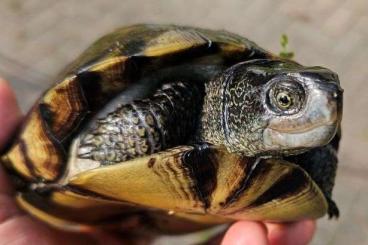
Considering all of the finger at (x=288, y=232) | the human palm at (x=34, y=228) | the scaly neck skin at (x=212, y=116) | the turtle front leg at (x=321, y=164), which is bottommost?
the finger at (x=288, y=232)

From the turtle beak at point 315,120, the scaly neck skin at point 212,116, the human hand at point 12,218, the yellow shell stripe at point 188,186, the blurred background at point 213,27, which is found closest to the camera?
the turtle beak at point 315,120

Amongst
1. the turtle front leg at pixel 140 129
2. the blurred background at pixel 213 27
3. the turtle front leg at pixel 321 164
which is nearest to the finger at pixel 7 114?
the turtle front leg at pixel 140 129

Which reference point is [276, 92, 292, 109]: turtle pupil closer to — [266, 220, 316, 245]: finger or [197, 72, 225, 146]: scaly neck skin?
[197, 72, 225, 146]: scaly neck skin

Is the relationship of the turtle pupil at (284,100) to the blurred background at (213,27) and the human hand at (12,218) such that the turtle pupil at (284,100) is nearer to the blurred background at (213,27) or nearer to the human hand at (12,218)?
the human hand at (12,218)

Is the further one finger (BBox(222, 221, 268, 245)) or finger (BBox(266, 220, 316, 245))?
finger (BBox(266, 220, 316, 245))

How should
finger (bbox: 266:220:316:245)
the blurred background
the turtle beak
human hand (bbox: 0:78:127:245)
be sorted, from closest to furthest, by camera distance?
the turtle beak
human hand (bbox: 0:78:127:245)
finger (bbox: 266:220:316:245)
the blurred background

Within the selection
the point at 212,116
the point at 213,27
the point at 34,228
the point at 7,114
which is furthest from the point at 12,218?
the point at 213,27

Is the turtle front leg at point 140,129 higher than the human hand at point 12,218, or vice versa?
the turtle front leg at point 140,129

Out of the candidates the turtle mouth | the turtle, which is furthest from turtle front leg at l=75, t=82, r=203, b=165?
the turtle mouth
